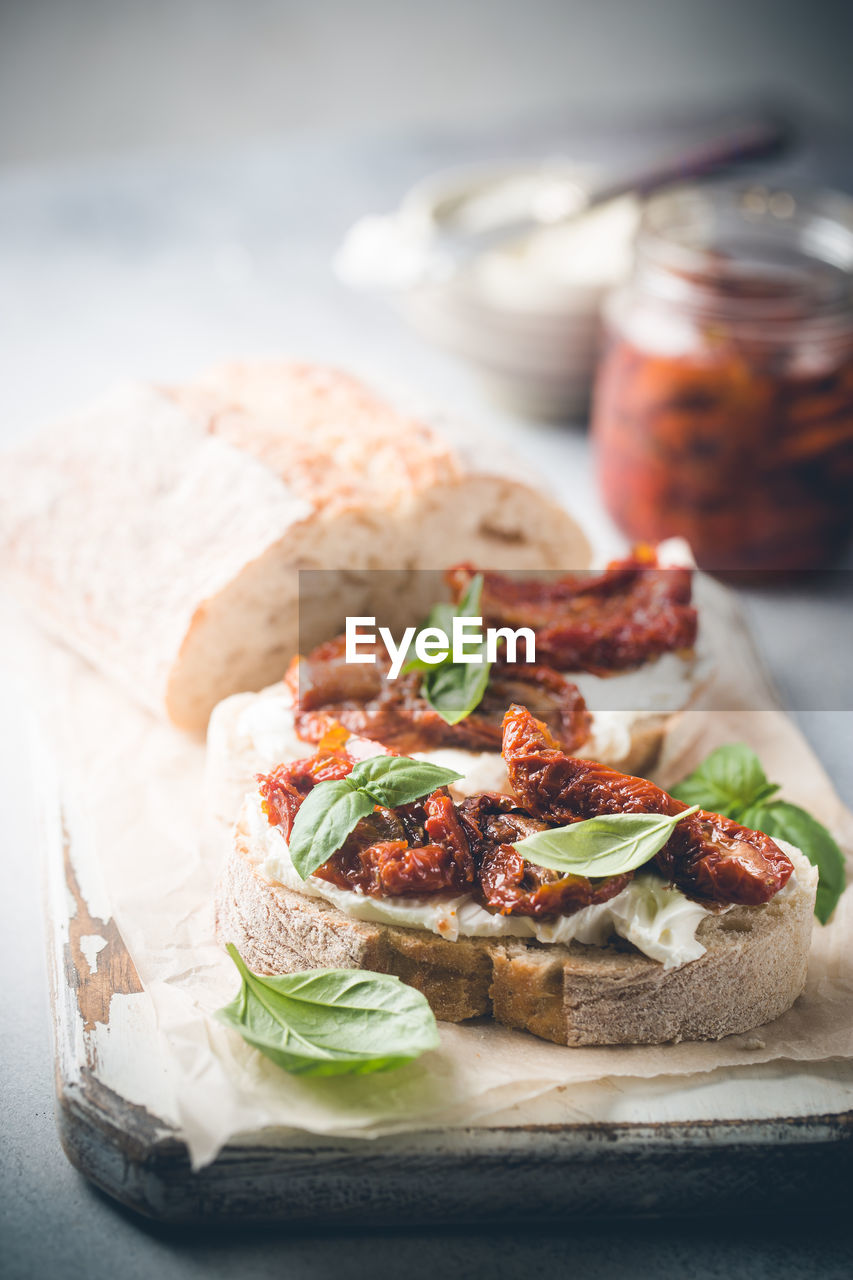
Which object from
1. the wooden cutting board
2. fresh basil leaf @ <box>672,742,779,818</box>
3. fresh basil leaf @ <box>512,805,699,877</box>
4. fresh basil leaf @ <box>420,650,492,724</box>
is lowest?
the wooden cutting board

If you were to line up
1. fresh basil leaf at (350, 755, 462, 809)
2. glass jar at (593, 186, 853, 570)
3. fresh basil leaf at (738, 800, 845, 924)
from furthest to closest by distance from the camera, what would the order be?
1. glass jar at (593, 186, 853, 570)
2. fresh basil leaf at (738, 800, 845, 924)
3. fresh basil leaf at (350, 755, 462, 809)

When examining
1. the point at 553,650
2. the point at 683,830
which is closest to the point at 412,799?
the point at 683,830

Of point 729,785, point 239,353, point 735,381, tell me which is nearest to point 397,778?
point 729,785

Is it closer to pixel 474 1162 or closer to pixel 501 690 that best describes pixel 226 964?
pixel 474 1162

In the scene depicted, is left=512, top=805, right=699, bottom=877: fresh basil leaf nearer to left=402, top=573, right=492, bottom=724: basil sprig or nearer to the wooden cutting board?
the wooden cutting board

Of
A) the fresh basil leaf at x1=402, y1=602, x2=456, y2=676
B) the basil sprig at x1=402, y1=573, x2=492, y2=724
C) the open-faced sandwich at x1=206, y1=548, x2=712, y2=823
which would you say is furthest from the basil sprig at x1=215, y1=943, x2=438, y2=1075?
the fresh basil leaf at x1=402, y1=602, x2=456, y2=676

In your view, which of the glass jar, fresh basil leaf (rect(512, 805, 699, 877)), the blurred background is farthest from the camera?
the blurred background

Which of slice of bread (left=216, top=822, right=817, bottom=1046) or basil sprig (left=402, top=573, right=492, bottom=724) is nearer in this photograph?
slice of bread (left=216, top=822, right=817, bottom=1046)
